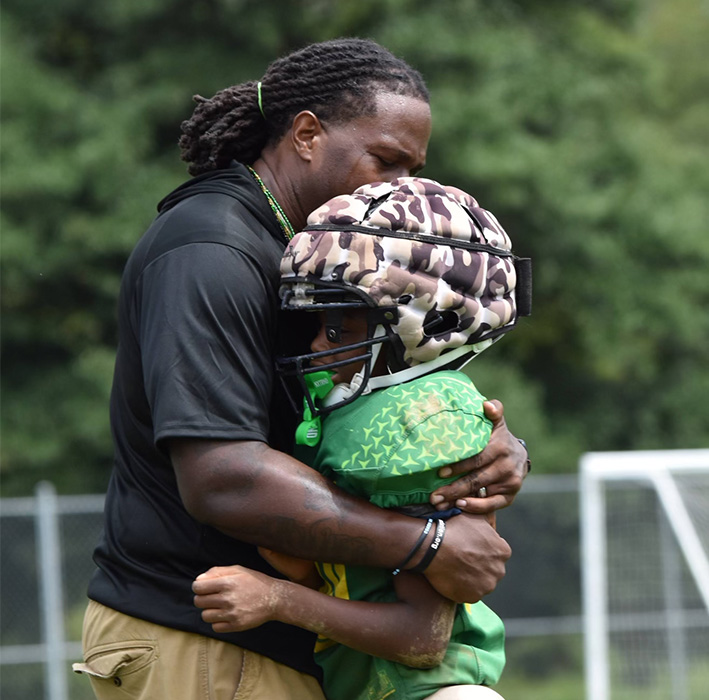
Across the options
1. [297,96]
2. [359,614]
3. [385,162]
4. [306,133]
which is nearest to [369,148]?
[385,162]

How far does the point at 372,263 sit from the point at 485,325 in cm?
34

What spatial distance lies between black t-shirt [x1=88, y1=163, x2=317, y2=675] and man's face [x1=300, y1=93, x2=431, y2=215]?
22 centimetres

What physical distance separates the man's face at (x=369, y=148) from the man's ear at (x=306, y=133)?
0.02 metres

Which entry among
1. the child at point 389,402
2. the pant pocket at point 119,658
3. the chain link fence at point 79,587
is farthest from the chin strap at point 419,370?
the chain link fence at point 79,587

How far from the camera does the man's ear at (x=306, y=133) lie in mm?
3242

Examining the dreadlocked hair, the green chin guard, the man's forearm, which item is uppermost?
the dreadlocked hair

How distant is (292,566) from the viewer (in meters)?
2.84

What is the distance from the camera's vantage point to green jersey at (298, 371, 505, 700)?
267cm

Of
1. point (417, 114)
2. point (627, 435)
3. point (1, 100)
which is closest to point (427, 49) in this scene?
point (1, 100)

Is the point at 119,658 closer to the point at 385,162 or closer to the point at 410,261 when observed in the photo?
the point at 410,261

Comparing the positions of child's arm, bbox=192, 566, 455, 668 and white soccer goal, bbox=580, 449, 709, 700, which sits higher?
white soccer goal, bbox=580, 449, 709, 700

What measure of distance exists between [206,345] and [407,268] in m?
0.49

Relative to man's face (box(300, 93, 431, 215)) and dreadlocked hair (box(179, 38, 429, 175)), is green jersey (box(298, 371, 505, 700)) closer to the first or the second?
man's face (box(300, 93, 431, 215))

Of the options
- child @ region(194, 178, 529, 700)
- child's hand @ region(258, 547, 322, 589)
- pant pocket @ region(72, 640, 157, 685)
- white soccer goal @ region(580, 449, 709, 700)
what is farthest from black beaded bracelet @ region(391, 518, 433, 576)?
white soccer goal @ region(580, 449, 709, 700)
